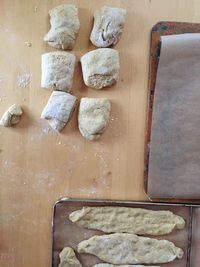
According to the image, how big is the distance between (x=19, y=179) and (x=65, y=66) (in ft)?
1.13

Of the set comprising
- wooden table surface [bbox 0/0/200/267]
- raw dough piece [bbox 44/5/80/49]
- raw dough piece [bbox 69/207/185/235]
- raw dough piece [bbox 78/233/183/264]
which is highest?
raw dough piece [bbox 44/5/80/49]

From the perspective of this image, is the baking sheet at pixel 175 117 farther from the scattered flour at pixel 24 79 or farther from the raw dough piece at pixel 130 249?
the scattered flour at pixel 24 79

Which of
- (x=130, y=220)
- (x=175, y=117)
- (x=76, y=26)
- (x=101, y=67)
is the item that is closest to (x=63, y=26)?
(x=76, y=26)

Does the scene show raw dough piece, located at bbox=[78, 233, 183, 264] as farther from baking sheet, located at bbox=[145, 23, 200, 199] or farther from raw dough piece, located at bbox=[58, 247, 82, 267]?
baking sheet, located at bbox=[145, 23, 200, 199]

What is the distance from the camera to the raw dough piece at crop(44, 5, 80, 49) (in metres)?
1.15

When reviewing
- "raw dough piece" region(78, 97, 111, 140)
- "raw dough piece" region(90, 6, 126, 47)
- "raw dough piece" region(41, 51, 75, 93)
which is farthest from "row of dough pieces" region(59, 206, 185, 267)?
"raw dough piece" region(90, 6, 126, 47)

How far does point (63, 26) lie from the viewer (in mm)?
1146

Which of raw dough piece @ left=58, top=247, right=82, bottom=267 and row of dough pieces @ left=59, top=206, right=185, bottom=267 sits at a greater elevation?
row of dough pieces @ left=59, top=206, right=185, bottom=267

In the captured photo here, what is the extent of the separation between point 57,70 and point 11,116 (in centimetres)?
18

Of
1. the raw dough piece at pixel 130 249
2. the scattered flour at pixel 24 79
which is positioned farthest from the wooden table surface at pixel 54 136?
the raw dough piece at pixel 130 249

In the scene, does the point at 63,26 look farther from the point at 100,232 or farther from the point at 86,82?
the point at 100,232

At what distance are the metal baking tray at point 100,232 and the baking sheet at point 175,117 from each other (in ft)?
0.13

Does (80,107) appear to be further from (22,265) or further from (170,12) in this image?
(22,265)

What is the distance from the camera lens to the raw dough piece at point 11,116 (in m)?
1.17
